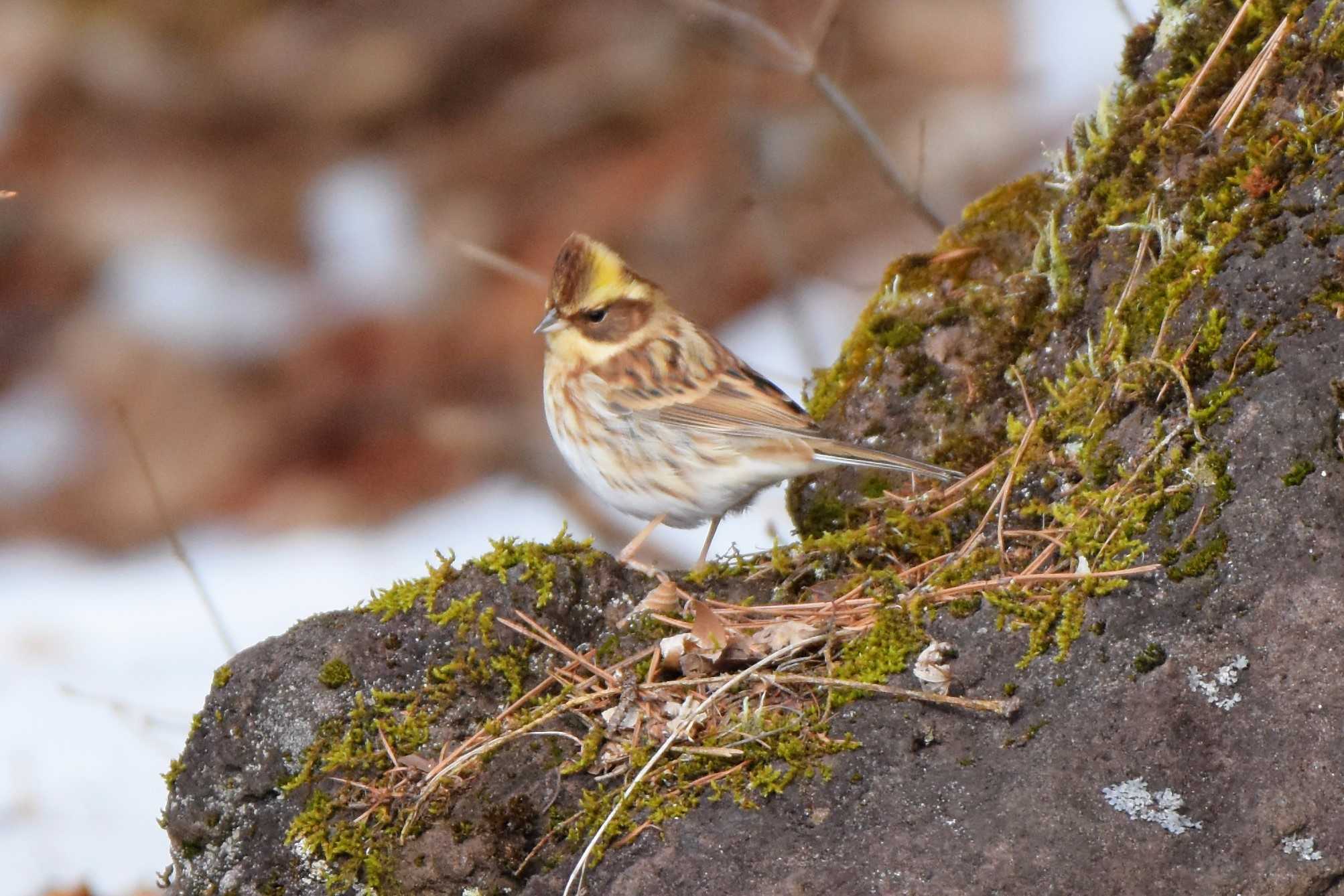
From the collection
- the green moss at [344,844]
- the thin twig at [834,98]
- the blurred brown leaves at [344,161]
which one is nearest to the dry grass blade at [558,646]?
the green moss at [344,844]

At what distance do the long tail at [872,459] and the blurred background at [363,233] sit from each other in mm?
4744

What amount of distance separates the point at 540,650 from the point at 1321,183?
266cm

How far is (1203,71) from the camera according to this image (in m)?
4.23

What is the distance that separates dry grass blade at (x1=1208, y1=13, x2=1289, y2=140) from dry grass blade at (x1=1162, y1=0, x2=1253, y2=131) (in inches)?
6.1

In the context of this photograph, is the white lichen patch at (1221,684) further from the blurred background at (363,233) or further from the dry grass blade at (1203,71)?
the blurred background at (363,233)

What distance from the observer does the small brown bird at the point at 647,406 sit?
5039 mm

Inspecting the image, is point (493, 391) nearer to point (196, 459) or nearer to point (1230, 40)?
point (196, 459)

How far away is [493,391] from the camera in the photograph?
10.7 meters

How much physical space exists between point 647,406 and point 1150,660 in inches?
104

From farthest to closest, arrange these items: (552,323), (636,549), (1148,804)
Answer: (552,323)
(636,549)
(1148,804)

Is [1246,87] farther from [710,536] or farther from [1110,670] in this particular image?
[710,536]

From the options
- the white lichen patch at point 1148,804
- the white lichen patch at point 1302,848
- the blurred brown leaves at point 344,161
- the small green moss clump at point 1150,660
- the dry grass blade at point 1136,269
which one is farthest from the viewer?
the blurred brown leaves at point 344,161

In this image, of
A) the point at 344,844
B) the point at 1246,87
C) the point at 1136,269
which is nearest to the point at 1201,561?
the point at 1136,269

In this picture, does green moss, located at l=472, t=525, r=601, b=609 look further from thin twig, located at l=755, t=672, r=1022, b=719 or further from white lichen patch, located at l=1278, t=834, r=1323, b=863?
white lichen patch, located at l=1278, t=834, r=1323, b=863
